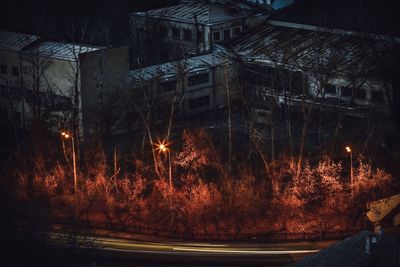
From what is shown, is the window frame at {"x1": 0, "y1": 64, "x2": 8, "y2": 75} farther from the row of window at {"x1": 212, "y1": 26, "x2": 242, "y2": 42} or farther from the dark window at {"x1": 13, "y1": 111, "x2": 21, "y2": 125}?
the row of window at {"x1": 212, "y1": 26, "x2": 242, "y2": 42}

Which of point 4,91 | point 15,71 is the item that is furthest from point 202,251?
point 4,91

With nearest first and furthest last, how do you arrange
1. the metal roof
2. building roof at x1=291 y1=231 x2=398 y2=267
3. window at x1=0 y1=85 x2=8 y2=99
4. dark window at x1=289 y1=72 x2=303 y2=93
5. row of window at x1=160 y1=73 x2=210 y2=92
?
building roof at x1=291 y1=231 x2=398 y2=267 → the metal roof → row of window at x1=160 y1=73 x2=210 y2=92 → dark window at x1=289 y1=72 x2=303 y2=93 → window at x1=0 y1=85 x2=8 y2=99

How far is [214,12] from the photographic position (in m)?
34.7

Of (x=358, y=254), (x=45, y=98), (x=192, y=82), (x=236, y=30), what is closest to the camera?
(x=358, y=254)

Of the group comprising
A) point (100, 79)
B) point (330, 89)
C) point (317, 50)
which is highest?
point (317, 50)

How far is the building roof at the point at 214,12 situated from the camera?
1362 inches

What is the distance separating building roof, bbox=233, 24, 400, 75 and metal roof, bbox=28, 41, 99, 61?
5.66 metres

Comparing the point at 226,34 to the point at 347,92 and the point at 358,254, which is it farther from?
the point at 358,254

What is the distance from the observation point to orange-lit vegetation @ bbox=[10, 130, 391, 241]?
2164cm

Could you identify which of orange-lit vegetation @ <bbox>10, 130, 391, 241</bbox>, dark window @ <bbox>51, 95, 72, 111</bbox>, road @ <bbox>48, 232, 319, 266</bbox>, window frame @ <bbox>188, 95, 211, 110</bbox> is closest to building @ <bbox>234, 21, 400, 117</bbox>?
window frame @ <bbox>188, 95, 211, 110</bbox>

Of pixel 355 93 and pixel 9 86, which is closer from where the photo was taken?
pixel 355 93

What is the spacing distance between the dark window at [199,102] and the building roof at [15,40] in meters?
5.41

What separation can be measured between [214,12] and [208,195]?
1400 centimetres

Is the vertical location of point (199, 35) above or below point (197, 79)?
above
